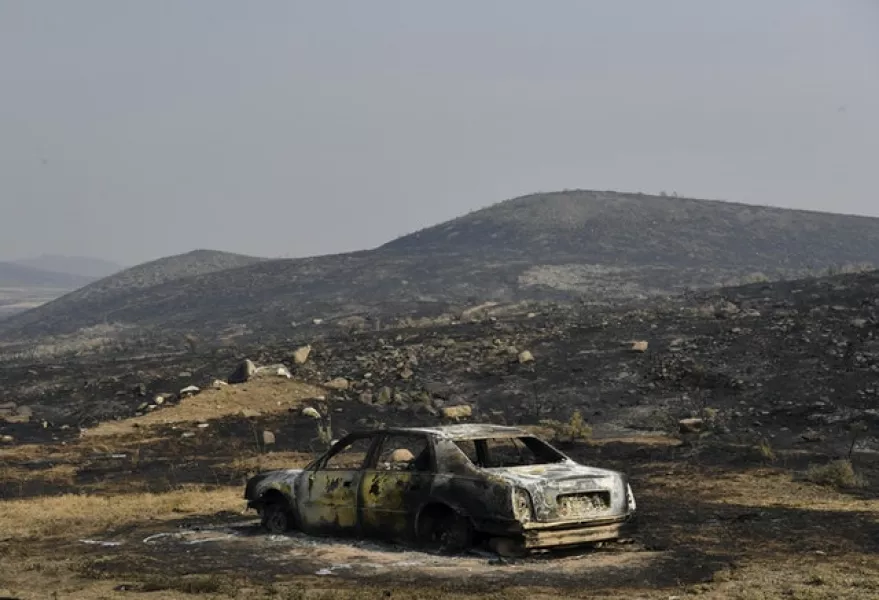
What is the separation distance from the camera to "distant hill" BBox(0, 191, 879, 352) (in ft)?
190

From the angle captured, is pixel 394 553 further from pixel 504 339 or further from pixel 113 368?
pixel 113 368

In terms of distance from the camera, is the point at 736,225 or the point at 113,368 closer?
the point at 113,368

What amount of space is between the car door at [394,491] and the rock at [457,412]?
12.0 meters

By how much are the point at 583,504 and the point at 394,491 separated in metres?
1.80

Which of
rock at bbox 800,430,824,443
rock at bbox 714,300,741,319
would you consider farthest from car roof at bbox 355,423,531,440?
rock at bbox 714,300,741,319

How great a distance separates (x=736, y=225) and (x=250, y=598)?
7370cm

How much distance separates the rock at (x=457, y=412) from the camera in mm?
22188

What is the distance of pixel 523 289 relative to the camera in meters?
58.0

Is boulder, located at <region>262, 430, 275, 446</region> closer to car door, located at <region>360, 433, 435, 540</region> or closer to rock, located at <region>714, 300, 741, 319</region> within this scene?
car door, located at <region>360, 433, 435, 540</region>

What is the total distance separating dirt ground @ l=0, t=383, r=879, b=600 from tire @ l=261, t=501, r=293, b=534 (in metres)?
0.22

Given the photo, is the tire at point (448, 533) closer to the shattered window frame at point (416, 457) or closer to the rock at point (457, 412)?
the shattered window frame at point (416, 457)

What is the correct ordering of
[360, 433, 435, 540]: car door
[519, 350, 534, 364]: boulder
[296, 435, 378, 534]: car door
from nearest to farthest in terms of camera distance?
[360, 433, 435, 540]: car door
[296, 435, 378, 534]: car door
[519, 350, 534, 364]: boulder

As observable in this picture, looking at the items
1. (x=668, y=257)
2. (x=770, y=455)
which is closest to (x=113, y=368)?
(x=770, y=455)

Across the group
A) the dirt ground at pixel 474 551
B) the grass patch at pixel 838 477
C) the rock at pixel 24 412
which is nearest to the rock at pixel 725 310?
the dirt ground at pixel 474 551
